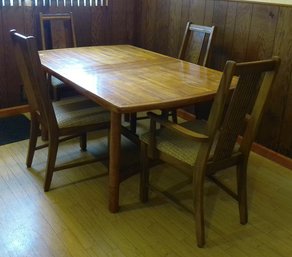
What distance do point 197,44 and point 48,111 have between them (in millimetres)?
1431

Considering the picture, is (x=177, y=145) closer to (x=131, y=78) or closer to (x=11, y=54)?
(x=131, y=78)

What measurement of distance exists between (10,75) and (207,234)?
244cm

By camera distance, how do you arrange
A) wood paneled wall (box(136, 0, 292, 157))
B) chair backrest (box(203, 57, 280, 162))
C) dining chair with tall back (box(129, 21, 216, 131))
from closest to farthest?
chair backrest (box(203, 57, 280, 162)) < wood paneled wall (box(136, 0, 292, 157)) < dining chair with tall back (box(129, 21, 216, 131))

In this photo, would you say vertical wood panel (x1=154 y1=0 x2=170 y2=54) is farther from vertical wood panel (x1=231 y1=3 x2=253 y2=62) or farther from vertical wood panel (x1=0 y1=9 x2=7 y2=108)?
vertical wood panel (x1=0 y1=9 x2=7 y2=108)

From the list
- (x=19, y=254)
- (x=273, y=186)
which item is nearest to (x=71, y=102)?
(x=19, y=254)

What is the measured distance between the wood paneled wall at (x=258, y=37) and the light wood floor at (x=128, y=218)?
1.22ft

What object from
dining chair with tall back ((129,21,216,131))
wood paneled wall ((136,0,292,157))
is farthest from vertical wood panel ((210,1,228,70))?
dining chair with tall back ((129,21,216,131))

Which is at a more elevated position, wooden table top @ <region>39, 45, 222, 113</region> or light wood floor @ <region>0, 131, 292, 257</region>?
wooden table top @ <region>39, 45, 222, 113</region>

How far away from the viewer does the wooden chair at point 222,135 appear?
A: 1580mm

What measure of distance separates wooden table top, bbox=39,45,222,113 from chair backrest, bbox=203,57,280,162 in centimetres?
25

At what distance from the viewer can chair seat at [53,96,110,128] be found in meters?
2.21

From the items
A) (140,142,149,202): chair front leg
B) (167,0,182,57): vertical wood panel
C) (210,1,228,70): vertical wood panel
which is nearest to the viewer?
(140,142,149,202): chair front leg

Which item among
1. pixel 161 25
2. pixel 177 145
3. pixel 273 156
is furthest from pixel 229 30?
pixel 177 145

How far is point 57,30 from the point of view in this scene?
336cm
